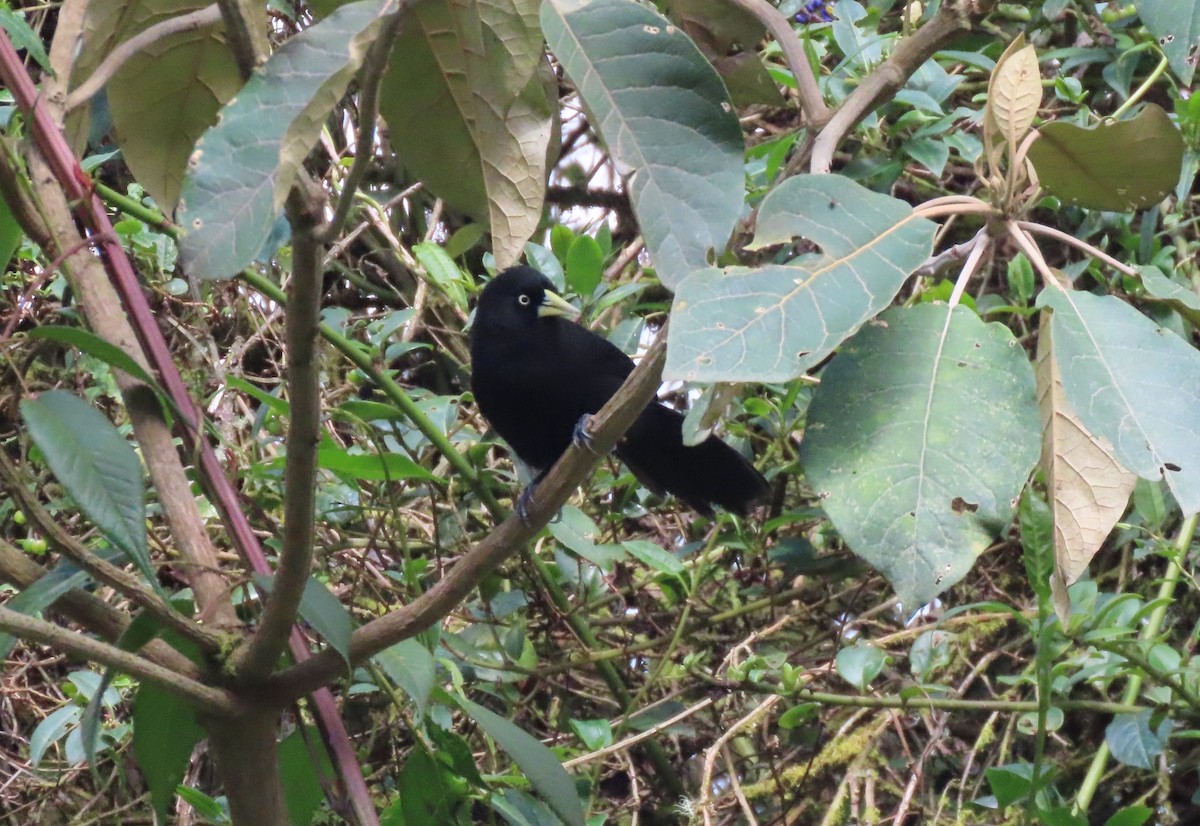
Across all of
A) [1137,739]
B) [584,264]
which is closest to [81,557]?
[584,264]

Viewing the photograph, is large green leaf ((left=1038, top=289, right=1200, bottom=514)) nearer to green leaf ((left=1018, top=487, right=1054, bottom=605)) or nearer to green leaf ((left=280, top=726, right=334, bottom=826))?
green leaf ((left=1018, top=487, right=1054, bottom=605))

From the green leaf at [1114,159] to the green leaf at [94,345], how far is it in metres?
0.99

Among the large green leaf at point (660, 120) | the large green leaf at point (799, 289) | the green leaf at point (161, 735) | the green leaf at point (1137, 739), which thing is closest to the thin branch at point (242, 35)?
the large green leaf at point (660, 120)

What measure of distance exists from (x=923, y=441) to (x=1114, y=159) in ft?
1.18

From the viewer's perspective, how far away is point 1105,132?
109 centimetres

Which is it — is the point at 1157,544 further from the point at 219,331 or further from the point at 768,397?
the point at 219,331

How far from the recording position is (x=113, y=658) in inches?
47.9

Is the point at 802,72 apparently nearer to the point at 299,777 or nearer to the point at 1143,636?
the point at 299,777

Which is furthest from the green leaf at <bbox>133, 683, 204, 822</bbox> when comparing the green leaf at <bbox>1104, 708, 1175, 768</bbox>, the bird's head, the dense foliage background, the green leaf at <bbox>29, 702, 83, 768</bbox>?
the bird's head

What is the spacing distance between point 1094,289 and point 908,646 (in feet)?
3.53

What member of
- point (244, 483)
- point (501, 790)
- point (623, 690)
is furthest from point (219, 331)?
point (501, 790)

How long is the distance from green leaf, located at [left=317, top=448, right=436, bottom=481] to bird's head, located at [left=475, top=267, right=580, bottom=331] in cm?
139

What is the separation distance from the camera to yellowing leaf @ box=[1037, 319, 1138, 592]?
39.8 inches

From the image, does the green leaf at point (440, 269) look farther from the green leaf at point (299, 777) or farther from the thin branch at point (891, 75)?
the thin branch at point (891, 75)
